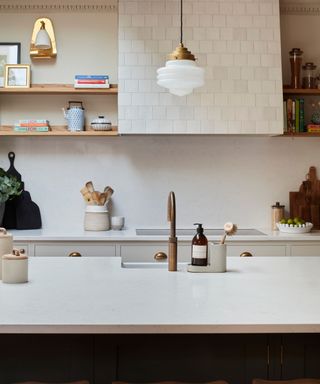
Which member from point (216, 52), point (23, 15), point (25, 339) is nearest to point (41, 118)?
point (23, 15)

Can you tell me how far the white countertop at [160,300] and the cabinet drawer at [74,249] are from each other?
1243mm

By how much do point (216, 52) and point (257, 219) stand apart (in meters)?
1.42

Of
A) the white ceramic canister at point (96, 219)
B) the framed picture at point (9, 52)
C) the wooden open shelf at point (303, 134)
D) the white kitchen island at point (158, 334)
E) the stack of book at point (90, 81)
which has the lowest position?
the white kitchen island at point (158, 334)

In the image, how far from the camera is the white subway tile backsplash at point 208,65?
4465mm

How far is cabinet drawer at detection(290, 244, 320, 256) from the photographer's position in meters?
4.27

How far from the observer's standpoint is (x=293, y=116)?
15.4 ft

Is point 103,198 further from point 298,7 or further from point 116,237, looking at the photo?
point 298,7

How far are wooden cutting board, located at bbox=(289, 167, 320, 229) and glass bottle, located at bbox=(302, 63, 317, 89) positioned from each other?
69cm

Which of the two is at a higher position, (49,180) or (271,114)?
(271,114)

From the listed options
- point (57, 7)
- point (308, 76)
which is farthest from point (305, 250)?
point (57, 7)

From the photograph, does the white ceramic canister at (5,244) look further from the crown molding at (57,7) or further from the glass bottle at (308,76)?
the glass bottle at (308,76)

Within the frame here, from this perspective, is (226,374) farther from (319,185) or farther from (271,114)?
(319,185)

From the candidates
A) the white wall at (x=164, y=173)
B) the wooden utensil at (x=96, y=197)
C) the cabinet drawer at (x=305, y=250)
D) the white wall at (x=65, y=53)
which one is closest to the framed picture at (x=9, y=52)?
the white wall at (x=65, y=53)

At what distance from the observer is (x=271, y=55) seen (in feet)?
14.9
